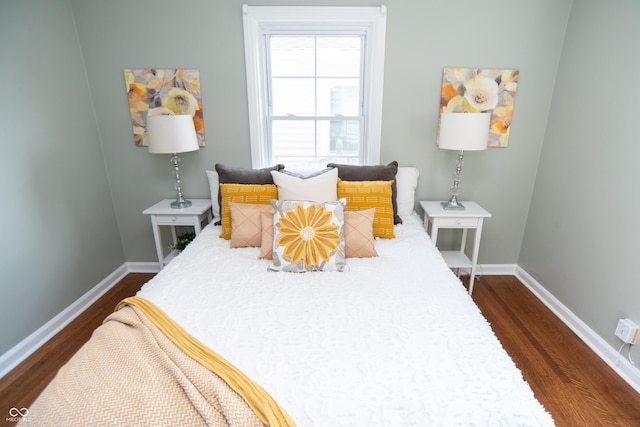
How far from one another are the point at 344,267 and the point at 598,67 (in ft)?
6.69

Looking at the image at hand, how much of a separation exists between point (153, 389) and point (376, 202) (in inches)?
60.8

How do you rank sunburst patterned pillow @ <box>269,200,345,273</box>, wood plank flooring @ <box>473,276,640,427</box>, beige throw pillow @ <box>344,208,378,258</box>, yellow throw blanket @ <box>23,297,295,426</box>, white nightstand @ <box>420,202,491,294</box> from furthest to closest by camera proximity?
1. white nightstand @ <box>420,202,491,294</box>
2. beige throw pillow @ <box>344,208,378,258</box>
3. sunburst patterned pillow @ <box>269,200,345,273</box>
4. wood plank flooring @ <box>473,276,640,427</box>
5. yellow throw blanket @ <box>23,297,295,426</box>

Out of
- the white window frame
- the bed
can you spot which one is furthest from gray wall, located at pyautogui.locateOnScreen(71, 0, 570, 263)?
the bed

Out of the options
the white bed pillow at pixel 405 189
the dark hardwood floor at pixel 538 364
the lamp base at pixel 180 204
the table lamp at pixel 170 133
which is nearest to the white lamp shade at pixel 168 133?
the table lamp at pixel 170 133

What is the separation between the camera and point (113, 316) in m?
1.31

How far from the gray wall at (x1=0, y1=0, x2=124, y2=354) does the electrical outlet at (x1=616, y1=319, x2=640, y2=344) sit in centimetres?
350

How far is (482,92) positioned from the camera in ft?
8.05

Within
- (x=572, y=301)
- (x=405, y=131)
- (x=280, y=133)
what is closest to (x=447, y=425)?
(x=572, y=301)

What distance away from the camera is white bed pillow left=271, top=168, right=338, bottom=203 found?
6.65ft

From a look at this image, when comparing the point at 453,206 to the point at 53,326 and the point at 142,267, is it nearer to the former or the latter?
the point at 142,267

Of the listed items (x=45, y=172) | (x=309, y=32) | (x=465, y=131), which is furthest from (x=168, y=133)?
(x=465, y=131)

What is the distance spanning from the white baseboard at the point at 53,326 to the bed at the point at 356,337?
3.67 feet

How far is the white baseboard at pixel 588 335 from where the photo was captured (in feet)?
5.82

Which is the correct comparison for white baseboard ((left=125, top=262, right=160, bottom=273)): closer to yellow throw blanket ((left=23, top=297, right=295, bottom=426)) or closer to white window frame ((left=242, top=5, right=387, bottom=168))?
white window frame ((left=242, top=5, right=387, bottom=168))
